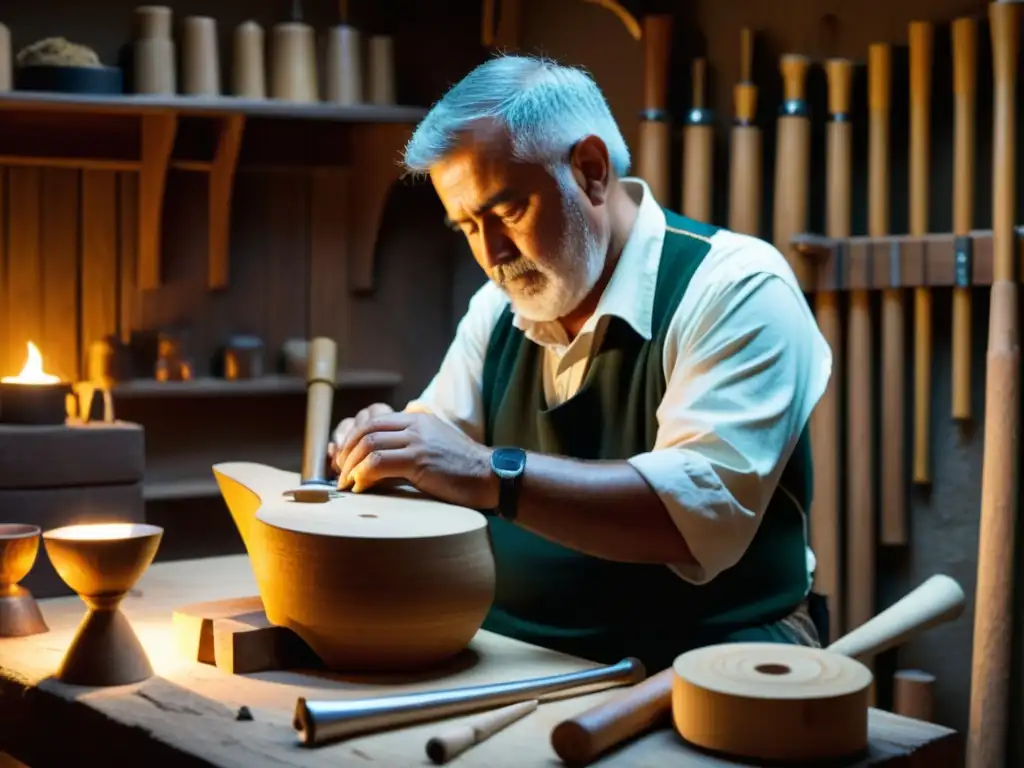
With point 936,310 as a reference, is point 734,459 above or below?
below

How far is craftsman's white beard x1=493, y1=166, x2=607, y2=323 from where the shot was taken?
2.12m

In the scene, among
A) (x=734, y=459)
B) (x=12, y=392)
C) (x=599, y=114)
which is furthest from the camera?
(x=12, y=392)

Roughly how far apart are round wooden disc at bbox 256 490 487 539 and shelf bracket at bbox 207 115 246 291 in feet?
6.85

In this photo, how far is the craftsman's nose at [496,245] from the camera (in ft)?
6.92

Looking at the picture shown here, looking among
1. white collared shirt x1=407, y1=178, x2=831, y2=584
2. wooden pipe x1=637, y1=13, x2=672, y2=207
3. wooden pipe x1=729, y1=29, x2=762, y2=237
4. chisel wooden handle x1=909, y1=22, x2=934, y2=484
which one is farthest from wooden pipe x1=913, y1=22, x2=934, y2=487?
white collared shirt x1=407, y1=178, x2=831, y2=584

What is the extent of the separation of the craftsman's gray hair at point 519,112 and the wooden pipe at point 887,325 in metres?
1.16

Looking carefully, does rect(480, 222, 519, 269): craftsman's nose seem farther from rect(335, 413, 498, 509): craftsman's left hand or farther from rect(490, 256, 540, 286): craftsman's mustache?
rect(335, 413, 498, 509): craftsman's left hand

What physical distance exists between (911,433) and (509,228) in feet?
4.74

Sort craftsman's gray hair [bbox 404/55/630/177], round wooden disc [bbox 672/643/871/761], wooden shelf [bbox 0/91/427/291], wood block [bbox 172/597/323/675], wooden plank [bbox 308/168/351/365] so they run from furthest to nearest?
wooden plank [bbox 308/168/351/365] → wooden shelf [bbox 0/91/427/291] → craftsman's gray hair [bbox 404/55/630/177] → wood block [bbox 172/597/323/675] → round wooden disc [bbox 672/643/871/761]

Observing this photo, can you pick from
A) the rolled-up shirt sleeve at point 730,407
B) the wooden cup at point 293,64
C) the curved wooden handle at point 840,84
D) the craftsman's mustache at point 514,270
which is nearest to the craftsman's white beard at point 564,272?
the craftsman's mustache at point 514,270

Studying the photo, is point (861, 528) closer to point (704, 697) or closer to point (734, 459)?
point (734, 459)

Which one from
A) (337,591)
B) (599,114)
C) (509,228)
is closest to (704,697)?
(337,591)

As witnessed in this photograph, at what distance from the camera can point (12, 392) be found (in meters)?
2.43

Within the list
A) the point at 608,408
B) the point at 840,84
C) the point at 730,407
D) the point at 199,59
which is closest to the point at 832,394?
the point at 840,84
